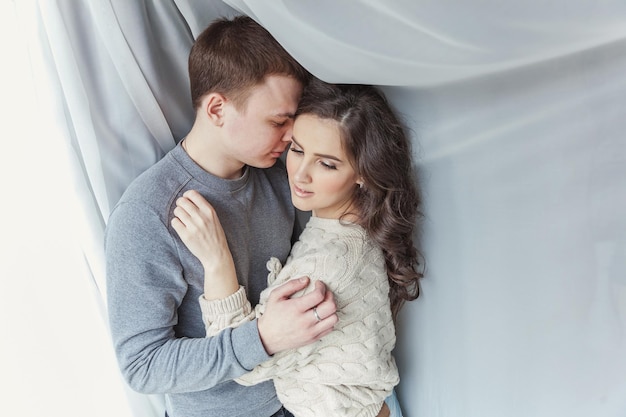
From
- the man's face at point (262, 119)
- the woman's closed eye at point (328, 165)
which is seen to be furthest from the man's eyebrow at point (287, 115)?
the woman's closed eye at point (328, 165)

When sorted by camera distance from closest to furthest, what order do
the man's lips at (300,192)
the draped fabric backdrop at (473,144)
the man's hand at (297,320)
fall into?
the draped fabric backdrop at (473,144), the man's hand at (297,320), the man's lips at (300,192)

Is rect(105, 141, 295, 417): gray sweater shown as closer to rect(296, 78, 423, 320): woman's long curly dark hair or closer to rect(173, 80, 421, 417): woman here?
rect(173, 80, 421, 417): woman

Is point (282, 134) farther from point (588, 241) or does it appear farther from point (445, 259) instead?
point (588, 241)

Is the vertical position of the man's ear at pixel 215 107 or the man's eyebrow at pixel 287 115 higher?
the man's ear at pixel 215 107

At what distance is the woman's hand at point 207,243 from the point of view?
3.40 ft

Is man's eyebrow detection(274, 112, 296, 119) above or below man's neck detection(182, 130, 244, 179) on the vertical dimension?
above

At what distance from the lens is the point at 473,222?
97 cm

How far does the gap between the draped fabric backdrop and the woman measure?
0.05m

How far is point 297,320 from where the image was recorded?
100cm

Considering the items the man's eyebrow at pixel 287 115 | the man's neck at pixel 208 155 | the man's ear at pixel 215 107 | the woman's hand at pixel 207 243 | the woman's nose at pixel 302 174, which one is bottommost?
the woman's hand at pixel 207 243

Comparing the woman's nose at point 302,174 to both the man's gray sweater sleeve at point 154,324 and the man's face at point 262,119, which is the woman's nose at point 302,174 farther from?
the man's gray sweater sleeve at point 154,324

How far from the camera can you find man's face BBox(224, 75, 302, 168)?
3.54 feet

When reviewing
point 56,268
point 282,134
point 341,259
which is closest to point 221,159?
point 282,134

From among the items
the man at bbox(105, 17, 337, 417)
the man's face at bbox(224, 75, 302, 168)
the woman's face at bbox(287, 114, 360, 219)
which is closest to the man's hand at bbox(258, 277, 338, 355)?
the man at bbox(105, 17, 337, 417)
